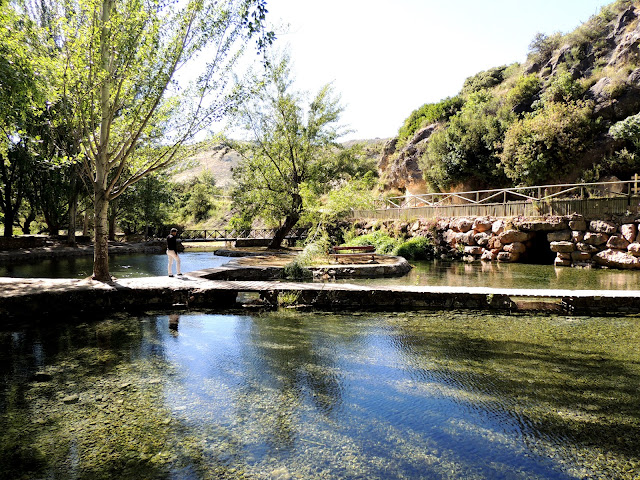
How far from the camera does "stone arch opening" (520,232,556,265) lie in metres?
19.0

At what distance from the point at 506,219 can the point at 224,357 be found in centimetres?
1725

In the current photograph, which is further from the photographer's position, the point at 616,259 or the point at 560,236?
the point at 560,236

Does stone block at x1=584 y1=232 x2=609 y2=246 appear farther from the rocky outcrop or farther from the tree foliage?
the rocky outcrop

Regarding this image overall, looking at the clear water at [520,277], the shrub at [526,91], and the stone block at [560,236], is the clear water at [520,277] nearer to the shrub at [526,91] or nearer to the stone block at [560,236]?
the stone block at [560,236]

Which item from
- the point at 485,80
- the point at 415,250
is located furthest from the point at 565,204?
the point at 485,80

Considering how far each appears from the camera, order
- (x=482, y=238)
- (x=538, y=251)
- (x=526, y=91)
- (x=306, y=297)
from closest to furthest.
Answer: (x=306, y=297) < (x=538, y=251) < (x=482, y=238) < (x=526, y=91)

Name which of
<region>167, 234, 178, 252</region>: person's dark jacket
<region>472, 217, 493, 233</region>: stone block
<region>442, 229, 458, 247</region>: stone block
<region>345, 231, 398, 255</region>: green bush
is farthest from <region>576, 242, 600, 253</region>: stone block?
<region>167, 234, 178, 252</region>: person's dark jacket

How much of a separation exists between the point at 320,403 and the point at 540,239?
18.8 meters

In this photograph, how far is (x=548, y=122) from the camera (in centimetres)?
2311

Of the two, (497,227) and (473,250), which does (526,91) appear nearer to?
(497,227)

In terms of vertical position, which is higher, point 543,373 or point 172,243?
point 172,243

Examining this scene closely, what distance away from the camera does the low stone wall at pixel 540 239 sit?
52.3 feet

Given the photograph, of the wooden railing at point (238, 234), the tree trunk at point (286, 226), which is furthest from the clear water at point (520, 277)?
the wooden railing at point (238, 234)

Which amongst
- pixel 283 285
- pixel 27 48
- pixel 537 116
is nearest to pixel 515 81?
pixel 537 116
